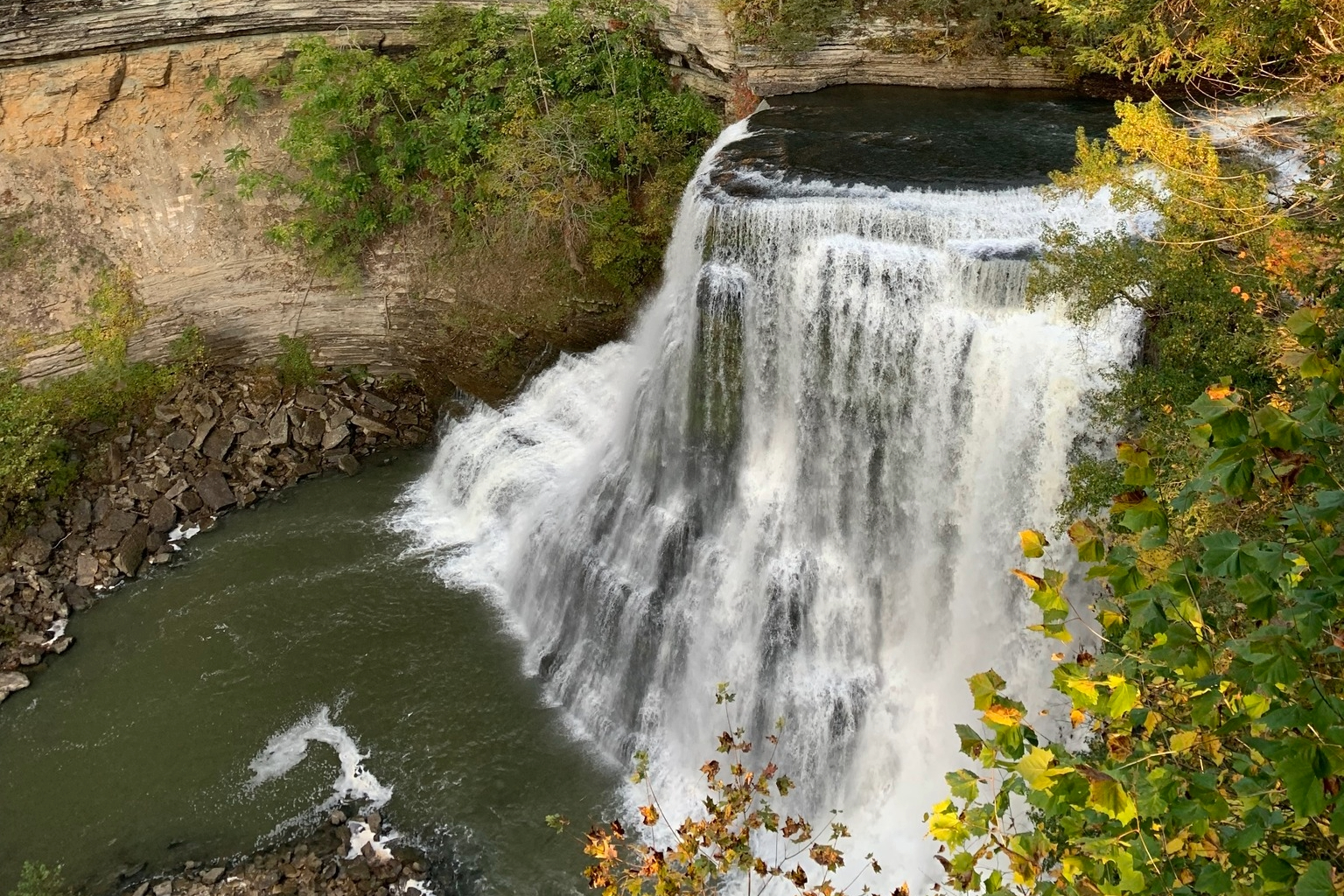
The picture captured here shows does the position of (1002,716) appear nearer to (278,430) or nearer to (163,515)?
(163,515)

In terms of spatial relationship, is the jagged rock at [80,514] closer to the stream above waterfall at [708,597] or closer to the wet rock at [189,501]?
the wet rock at [189,501]

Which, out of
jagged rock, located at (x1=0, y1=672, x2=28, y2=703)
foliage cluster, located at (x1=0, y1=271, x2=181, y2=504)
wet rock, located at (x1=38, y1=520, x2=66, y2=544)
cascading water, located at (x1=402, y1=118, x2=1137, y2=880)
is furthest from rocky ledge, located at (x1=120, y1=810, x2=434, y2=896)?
foliage cluster, located at (x1=0, y1=271, x2=181, y2=504)

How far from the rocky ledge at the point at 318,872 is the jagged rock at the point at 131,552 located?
6.83 metres

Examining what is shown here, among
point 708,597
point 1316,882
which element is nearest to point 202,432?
point 708,597

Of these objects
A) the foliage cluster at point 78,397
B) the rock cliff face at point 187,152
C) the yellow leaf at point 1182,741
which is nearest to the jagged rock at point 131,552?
the foliage cluster at point 78,397

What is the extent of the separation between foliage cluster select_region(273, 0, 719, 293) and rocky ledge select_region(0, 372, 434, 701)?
11.0 feet

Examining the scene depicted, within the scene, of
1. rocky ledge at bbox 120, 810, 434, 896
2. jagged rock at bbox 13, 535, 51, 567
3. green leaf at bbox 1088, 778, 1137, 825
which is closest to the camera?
green leaf at bbox 1088, 778, 1137, 825

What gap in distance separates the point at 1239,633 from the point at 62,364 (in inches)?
797

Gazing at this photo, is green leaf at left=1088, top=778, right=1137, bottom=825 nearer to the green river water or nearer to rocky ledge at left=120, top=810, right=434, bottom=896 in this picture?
→ the green river water

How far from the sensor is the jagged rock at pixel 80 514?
16.9 meters

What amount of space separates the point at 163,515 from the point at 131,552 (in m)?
0.95

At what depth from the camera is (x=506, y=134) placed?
60.0ft

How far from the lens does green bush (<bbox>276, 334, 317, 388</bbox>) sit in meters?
19.5

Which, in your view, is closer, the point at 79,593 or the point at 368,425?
the point at 79,593
